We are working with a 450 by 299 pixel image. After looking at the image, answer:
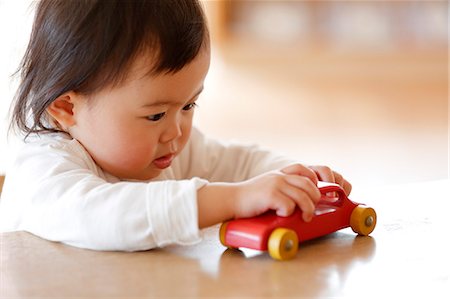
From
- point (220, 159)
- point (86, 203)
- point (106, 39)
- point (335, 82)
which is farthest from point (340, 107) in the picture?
point (86, 203)

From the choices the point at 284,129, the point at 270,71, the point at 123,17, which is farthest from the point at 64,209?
the point at 270,71

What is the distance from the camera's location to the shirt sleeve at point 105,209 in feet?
2.43

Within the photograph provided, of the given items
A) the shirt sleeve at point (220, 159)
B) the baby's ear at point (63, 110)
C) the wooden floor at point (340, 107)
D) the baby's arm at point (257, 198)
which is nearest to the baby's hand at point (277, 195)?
the baby's arm at point (257, 198)

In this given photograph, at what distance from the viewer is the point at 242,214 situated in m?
0.76

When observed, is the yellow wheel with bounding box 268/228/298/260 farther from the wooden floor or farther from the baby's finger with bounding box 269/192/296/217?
the wooden floor

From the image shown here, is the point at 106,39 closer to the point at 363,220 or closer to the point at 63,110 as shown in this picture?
the point at 63,110

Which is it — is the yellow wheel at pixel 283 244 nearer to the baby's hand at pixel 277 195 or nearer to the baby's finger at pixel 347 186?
the baby's hand at pixel 277 195

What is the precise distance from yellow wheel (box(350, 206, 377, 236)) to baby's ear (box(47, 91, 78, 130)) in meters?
0.34

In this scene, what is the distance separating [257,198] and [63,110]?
0.98 ft

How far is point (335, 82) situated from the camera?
174 inches

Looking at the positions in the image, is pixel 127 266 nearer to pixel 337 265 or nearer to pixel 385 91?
pixel 337 265

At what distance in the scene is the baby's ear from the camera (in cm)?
93

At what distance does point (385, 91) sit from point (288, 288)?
140 inches

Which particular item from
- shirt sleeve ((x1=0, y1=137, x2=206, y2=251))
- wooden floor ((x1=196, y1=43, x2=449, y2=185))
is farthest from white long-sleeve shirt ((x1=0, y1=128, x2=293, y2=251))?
wooden floor ((x1=196, y1=43, x2=449, y2=185))
